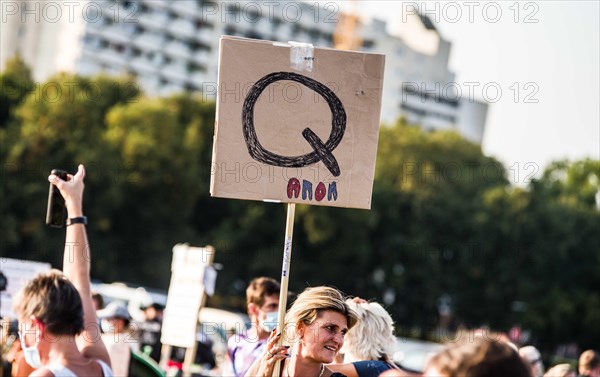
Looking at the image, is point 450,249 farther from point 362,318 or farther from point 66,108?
point 362,318

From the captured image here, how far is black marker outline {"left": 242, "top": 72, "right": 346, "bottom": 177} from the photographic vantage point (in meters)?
6.98

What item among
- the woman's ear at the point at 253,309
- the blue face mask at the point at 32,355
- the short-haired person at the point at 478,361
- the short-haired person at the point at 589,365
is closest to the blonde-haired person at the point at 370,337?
the woman's ear at the point at 253,309

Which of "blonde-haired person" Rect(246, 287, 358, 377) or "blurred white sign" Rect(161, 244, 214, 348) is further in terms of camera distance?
"blurred white sign" Rect(161, 244, 214, 348)

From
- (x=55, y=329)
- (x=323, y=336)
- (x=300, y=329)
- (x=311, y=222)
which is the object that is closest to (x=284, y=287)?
(x=300, y=329)

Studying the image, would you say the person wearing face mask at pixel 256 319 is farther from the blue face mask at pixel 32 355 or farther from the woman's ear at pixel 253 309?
the blue face mask at pixel 32 355

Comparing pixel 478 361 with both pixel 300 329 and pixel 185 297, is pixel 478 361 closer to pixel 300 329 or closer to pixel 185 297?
pixel 300 329

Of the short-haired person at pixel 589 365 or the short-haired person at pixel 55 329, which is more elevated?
the short-haired person at pixel 55 329

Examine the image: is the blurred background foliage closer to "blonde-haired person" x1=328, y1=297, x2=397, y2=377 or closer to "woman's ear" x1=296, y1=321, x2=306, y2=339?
"blonde-haired person" x1=328, y1=297, x2=397, y2=377

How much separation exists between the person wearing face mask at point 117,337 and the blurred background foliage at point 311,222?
34.4 meters

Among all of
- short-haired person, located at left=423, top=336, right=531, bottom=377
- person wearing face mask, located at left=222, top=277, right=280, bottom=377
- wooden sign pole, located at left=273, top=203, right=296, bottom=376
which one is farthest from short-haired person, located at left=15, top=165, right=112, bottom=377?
person wearing face mask, located at left=222, top=277, right=280, bottom=377

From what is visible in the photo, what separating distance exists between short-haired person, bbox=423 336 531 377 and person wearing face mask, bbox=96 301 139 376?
545 centimetres

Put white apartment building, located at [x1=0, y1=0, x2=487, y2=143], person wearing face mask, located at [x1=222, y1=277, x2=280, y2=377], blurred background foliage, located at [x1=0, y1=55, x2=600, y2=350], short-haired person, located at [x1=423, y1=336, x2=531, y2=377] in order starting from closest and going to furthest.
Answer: short-haired person, located at [x1=423, y1=336, x2=531, y2=377] → person wearing face mask, located at [x1=222, y1=277, x2=280, y2=377] → blurred background foliage, located at [x1=0, y1=55, x2=600, y2=350] → white apartment building, located at [x1=0, y1=0, x2=487, y2=143]

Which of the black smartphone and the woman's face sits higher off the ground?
the black smartphone

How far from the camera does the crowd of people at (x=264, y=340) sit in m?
4.02
